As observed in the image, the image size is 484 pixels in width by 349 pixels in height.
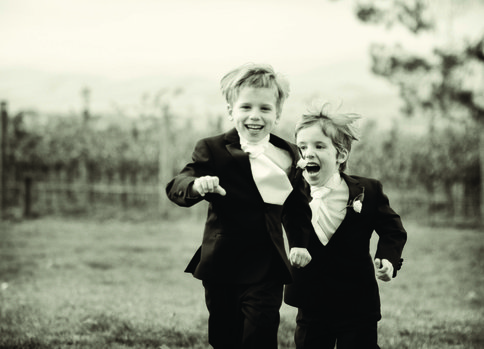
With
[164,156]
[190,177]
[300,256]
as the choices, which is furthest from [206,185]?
[164,156]

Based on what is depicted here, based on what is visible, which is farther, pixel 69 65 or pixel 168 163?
pixel 69 65

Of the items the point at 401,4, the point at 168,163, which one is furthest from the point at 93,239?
the point at 401,4

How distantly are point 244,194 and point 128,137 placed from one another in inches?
507

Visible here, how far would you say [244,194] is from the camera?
9.89 feet

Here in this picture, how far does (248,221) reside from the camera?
301 cm

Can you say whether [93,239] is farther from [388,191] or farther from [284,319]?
[388,191]

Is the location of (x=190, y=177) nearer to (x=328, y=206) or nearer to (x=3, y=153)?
(x=328, y=206)

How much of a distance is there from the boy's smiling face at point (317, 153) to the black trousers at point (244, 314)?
0.59 metres

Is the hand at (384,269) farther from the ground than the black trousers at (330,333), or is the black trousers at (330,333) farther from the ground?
the hand at (384,269)

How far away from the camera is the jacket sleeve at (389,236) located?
311cm

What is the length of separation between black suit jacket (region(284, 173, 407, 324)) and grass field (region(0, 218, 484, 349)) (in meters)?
1.51

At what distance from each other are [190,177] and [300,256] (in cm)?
64

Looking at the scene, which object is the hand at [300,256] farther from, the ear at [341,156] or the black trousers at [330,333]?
the ear at [341,156]

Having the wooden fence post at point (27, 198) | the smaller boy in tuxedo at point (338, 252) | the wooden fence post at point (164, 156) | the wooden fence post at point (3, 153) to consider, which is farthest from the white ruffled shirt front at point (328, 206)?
the wooden fence post at point (3, 153)
